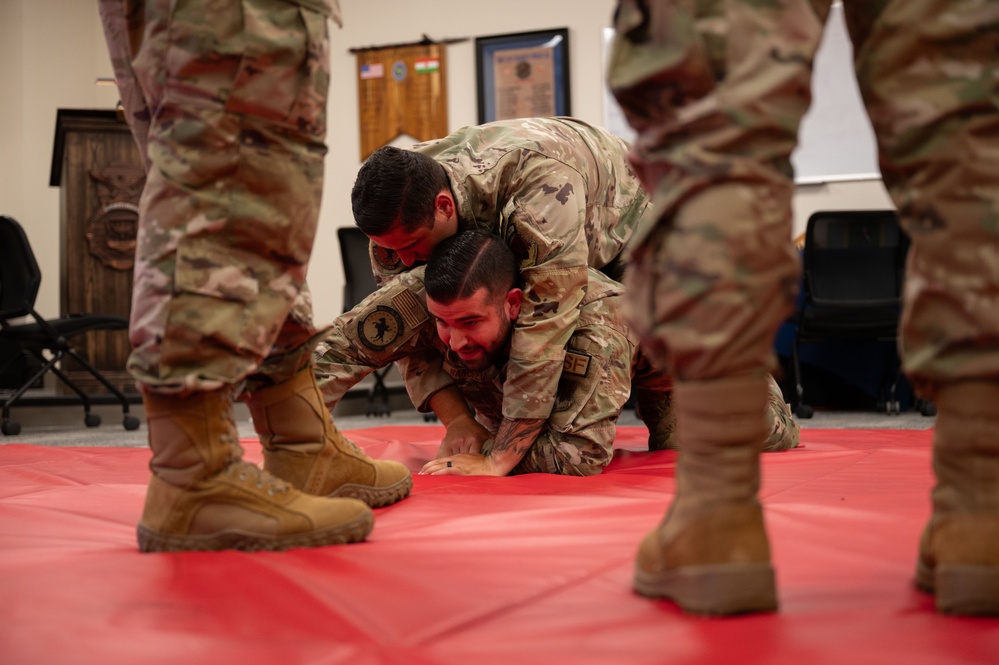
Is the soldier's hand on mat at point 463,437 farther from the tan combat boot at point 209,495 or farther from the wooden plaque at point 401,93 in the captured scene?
the wooden plaque at point 401,93

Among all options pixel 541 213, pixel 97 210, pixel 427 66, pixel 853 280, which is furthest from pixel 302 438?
pixel 427 66

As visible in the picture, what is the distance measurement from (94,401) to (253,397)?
11.9 ft

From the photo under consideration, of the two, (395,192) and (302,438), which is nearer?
(302,438)

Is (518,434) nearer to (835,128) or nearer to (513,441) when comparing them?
(513,441)

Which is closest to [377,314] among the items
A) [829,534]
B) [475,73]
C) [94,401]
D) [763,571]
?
[829,534]

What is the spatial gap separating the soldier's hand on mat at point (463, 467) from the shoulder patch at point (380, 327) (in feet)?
1.22

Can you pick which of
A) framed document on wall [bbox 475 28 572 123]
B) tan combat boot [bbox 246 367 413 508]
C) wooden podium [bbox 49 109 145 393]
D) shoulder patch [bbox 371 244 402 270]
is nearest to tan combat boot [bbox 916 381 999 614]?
tan combat boot [bbox 246 367 413 508]

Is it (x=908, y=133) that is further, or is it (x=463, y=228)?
(x=463, y=228)

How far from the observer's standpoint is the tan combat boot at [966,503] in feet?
2.83

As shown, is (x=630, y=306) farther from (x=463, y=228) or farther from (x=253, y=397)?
(x=463, y=228)

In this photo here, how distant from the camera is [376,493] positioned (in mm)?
1598

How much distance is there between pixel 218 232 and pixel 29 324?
146 inches

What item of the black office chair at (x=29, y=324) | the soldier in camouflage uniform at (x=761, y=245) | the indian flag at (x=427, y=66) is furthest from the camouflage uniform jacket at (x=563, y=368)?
the indian flag at (x=427, y=66)

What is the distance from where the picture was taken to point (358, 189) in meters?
2.20
